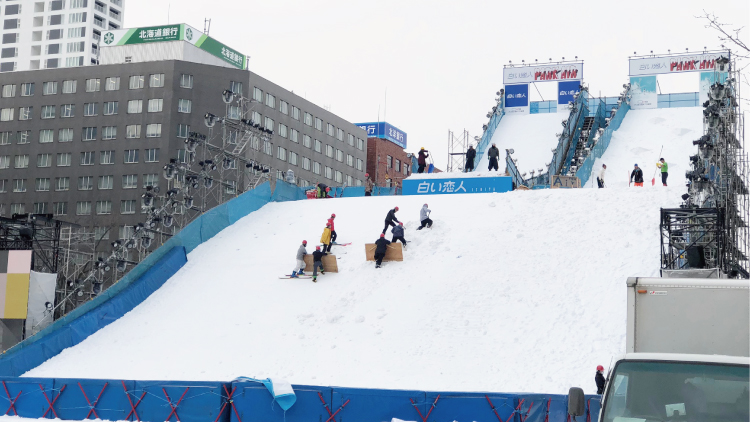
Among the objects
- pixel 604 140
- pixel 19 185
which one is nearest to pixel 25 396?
pixel 604 140

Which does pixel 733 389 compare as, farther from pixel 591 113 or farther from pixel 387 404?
pixel 591 113

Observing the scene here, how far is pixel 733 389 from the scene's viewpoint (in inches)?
311

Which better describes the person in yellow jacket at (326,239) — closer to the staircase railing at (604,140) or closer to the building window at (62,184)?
the staircase railing at (604,140)

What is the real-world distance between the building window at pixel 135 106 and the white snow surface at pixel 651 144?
45.6 metres

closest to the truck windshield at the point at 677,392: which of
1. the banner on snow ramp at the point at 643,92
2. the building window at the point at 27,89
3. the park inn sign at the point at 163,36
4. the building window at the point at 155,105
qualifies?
the banner on snow ramp at the point at 643,92

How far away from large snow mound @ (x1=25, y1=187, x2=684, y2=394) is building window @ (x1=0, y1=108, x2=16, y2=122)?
58.5 meters

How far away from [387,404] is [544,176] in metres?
27.4

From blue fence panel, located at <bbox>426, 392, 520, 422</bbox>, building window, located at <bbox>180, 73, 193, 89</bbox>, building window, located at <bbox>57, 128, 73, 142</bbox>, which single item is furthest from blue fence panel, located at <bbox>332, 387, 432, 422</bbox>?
building window, located at <bbox>57, 128, 73, 142</bbox>

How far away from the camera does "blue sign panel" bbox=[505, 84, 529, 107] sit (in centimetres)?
5503

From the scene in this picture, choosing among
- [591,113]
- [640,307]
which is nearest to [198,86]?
[591,113]

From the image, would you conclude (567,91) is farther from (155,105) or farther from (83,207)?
(83,207)

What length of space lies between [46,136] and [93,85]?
22.0 ft

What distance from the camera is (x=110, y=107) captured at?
78.9m

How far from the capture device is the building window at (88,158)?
78.6 meters
